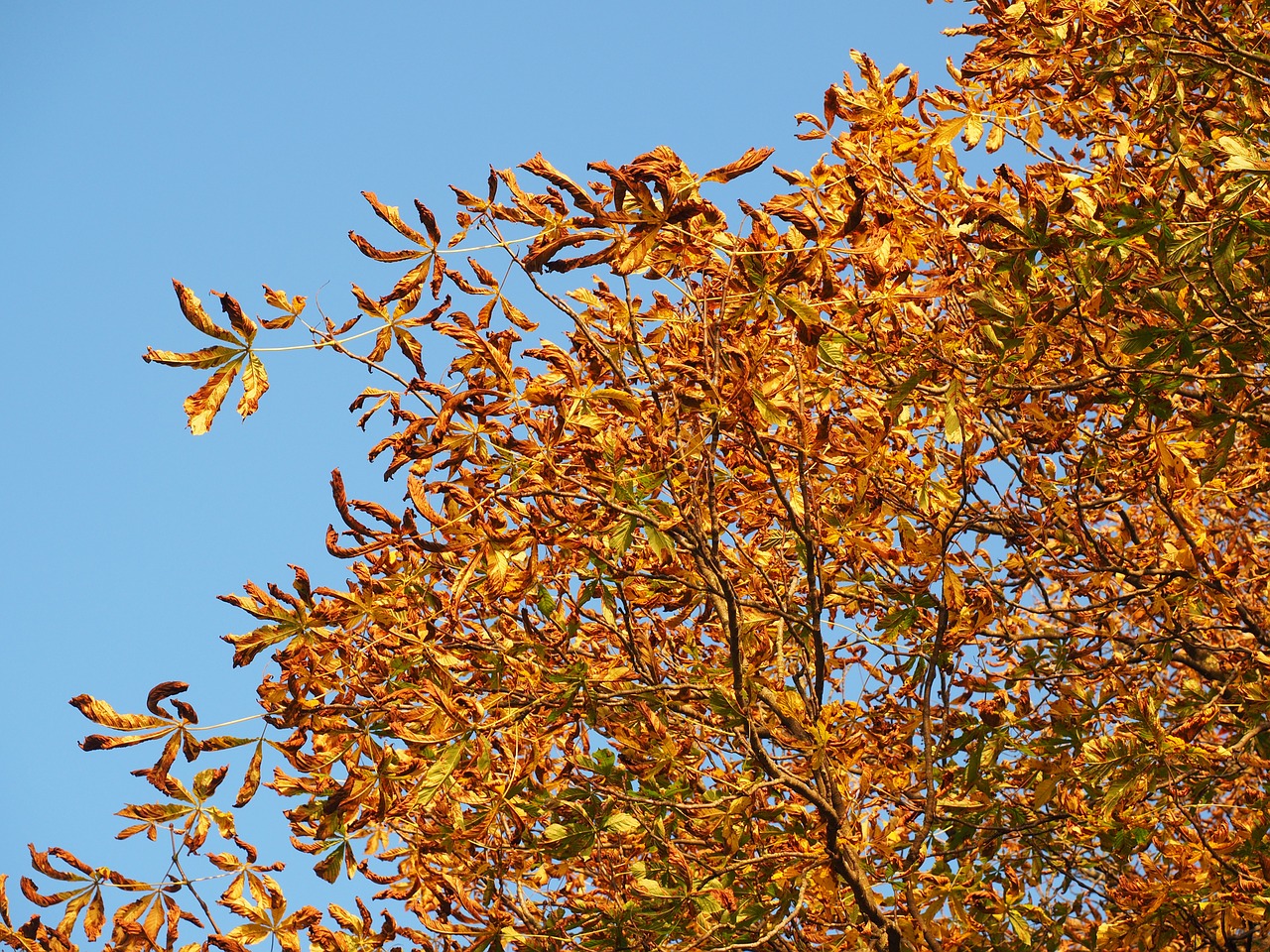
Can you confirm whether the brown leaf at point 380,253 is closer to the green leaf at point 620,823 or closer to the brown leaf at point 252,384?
the brown leaf at point 252,384

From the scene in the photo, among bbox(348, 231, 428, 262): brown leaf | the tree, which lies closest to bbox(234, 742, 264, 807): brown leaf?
the tree

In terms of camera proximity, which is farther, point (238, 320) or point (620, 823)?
point (620, 823)

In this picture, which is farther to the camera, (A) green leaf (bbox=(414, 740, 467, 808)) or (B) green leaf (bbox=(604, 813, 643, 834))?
(B) green leaf (bbox=(604, 813, 643, 834))

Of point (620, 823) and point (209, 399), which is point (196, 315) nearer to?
point (209, 399)

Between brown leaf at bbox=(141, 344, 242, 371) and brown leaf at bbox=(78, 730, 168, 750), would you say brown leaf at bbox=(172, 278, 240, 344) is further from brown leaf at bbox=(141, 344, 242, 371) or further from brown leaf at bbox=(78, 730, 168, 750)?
brown leaf at bbox=(78, 730, 168, 750)

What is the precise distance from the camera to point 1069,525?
16.7ft

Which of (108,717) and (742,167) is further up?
(742,167)

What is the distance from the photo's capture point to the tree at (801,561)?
3551 millimetres

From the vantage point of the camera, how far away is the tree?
3551 mm

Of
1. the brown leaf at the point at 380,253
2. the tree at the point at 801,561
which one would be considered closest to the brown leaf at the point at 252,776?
the tree at the point at 801,561

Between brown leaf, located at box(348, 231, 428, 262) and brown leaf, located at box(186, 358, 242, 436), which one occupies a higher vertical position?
brown leaf, located at box(348, 231, 428, 262)

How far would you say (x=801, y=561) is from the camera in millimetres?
4562

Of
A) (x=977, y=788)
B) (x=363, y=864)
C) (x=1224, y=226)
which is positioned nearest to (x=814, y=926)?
(x=977, y=788)

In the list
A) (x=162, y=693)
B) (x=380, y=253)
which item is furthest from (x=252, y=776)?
(x=380, y=253)
